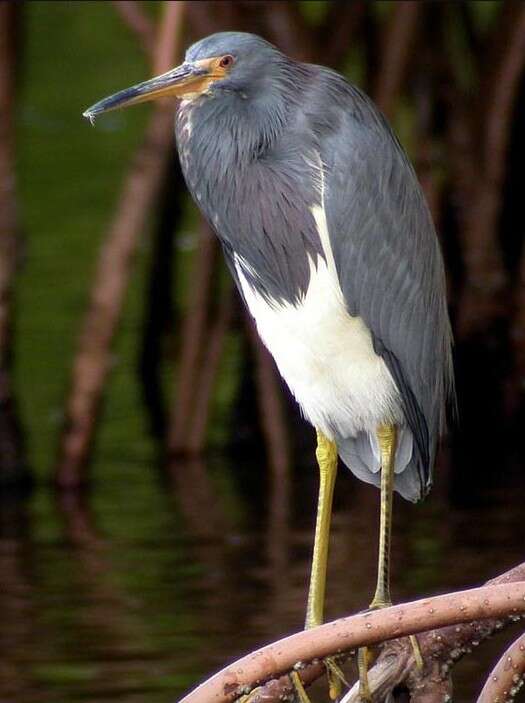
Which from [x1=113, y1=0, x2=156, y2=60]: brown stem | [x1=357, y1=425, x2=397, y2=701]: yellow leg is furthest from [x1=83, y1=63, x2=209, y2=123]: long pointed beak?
[x1=113, y1=0, x2=156, y2=60]: brown stem

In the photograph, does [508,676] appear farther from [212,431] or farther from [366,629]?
[212,431]

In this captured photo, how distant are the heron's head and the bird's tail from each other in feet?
3.33

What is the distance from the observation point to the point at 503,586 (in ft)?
11.9

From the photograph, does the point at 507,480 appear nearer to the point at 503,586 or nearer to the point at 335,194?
the point at 335,194

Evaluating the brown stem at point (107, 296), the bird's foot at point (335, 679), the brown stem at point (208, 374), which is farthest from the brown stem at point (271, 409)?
the bird's foot at point (335, 679)

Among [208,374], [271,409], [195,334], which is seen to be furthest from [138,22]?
[271,409]

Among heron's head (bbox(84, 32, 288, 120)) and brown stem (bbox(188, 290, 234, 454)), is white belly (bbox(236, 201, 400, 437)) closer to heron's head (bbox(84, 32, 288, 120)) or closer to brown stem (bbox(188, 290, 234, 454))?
heron's head (bbox(84, 32, 288, 120))

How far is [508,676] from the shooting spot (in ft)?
12.5

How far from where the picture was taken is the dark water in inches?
248

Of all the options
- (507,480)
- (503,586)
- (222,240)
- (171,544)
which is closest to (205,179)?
(222,240)

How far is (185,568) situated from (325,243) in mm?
3100

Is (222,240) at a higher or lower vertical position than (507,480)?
higher

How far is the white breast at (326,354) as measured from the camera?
4.61 metres

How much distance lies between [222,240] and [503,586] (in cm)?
146
